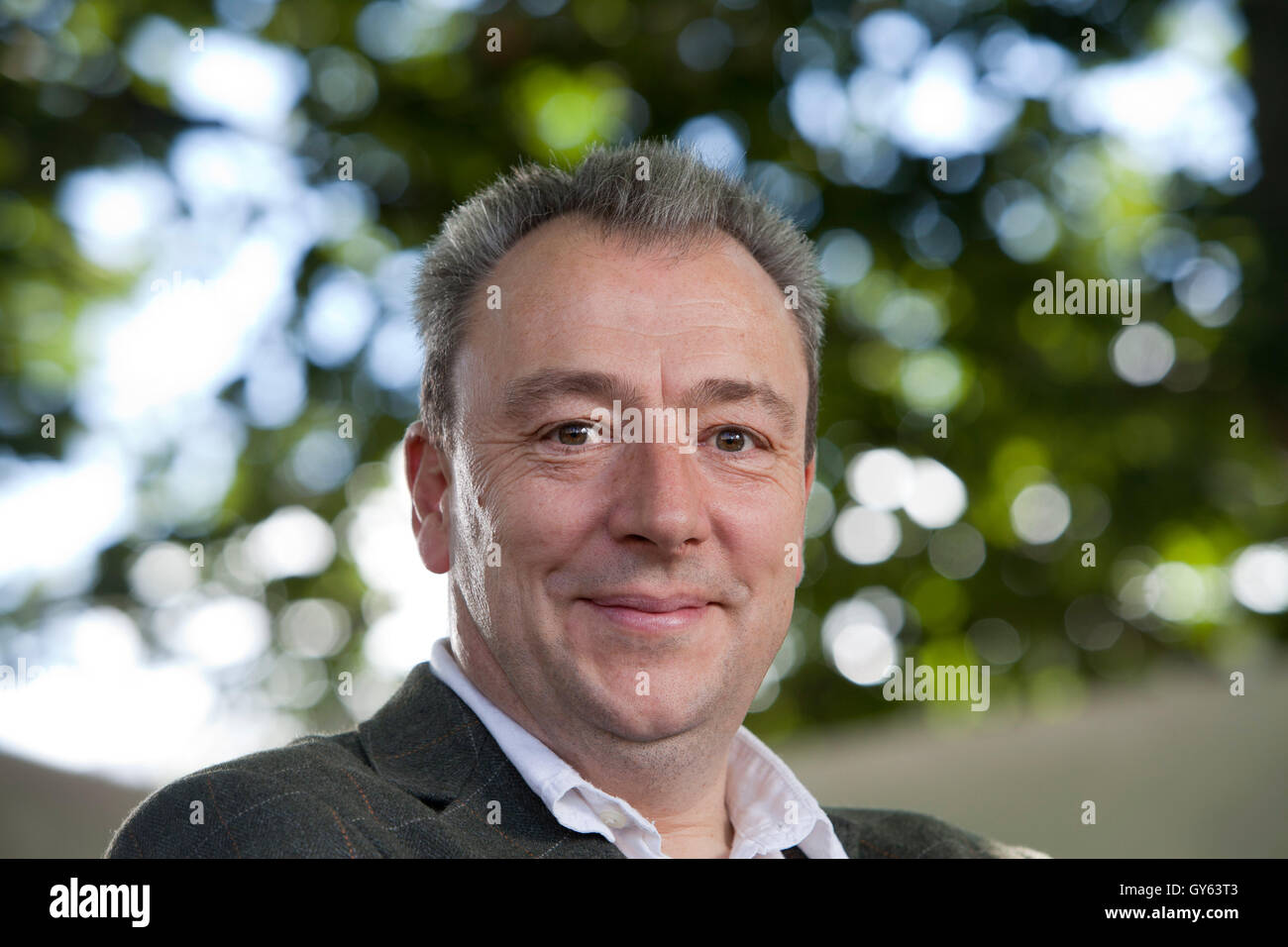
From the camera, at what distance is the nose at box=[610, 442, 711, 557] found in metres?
2.01

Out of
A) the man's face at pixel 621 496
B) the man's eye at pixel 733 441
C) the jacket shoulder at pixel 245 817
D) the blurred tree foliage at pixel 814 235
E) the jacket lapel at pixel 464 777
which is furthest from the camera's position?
the blurred tree foliage at pixel 814 235

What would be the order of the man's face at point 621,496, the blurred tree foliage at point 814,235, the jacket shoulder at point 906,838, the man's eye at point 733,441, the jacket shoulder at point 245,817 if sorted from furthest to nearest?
the blurred tree foliage at point 814,235 → the jacket shoulder at point 906,838 → the man's eye at point 733,441 → the man's face at point 621,496 → the jacket shoulder at point 245,817

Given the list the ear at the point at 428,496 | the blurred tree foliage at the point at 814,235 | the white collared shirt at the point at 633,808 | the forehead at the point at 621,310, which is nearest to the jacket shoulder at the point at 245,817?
the white collared shirt at the point at 633,808

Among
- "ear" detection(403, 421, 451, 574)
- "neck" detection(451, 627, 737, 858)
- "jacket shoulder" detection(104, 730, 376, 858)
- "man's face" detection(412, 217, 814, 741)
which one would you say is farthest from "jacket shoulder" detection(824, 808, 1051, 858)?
"jacket shoulder" detection(104, 730, 376, 858)

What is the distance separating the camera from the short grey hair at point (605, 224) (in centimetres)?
224

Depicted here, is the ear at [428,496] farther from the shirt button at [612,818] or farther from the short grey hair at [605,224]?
the shirt button at [612,818]

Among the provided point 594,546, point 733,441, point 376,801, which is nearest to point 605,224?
point 733,441

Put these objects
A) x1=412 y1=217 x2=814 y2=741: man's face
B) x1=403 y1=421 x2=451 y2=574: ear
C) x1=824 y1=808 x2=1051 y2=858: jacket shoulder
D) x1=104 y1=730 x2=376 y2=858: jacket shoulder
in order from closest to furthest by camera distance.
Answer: x1=104 y1=730 x2=376 y2=858: jacket shoulder
x1=412 y1=217 x2=814 y2=741: man's face
x1=403 y1=421 x2=451 y2=574: ear
x1=824 y1=808 x2=1051 y2=858: jacket shoulder

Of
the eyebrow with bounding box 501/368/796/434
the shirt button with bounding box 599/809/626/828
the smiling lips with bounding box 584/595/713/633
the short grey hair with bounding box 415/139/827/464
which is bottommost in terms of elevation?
the shirt button with bounding box 599/809/626/828

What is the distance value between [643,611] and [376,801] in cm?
54

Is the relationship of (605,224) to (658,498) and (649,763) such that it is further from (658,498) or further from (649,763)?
(649,763)

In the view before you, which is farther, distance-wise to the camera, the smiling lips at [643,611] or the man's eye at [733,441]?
the man's eye at [733,441]

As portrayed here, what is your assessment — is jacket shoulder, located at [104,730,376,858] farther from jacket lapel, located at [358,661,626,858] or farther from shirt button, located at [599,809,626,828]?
→ shirt button, located at [599,809,626,828]

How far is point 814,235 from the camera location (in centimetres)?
462
